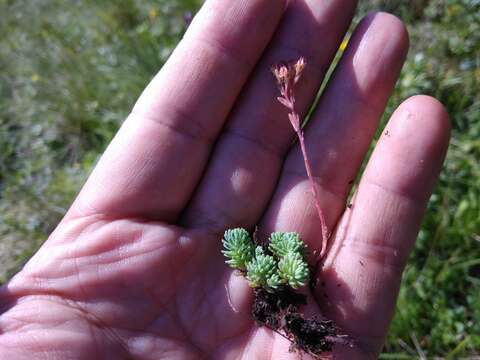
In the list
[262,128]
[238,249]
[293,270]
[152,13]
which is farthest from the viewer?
[152,13]

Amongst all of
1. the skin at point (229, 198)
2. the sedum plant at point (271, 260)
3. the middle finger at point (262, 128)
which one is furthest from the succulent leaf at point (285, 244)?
the middle finger at point (262, 128)

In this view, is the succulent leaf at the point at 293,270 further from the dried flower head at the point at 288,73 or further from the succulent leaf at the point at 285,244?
the dried flower head at the point at 288,73

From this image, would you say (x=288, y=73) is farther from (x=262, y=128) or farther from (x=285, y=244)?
(x=285, y=244)

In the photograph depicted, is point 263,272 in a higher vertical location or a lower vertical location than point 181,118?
lower

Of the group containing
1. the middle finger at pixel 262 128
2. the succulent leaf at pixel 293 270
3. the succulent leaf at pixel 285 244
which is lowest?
the succulent leaf at pixel 293 270

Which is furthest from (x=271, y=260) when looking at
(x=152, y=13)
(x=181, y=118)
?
(x=152, y=13)

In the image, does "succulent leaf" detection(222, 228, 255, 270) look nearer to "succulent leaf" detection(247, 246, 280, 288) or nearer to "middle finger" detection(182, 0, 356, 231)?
"succulent leaf" detection(247, 246, 280, 288)
